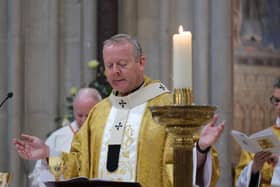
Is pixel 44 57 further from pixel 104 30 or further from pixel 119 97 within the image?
pixel 119 97

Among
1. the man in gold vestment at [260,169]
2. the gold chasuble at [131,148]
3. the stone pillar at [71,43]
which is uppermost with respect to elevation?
the stone pillar at [71,43]

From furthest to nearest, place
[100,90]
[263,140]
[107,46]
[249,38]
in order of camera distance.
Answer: [249,38], [100,90], [263,140], [107,46]

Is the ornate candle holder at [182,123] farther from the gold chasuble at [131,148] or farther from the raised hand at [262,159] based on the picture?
the raised hand at [262,159]

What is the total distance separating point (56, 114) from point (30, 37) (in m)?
0.76

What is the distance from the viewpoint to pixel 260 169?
14.8 feet

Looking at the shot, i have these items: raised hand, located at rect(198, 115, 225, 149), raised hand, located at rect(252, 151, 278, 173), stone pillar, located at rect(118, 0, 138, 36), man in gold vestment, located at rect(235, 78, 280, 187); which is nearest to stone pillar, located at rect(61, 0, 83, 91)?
stone pillar, located at rect(118, 0, 138, 36)

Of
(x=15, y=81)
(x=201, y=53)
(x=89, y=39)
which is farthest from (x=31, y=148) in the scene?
(x=201, y=53)

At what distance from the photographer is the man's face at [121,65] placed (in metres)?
3.31

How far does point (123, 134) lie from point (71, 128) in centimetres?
214

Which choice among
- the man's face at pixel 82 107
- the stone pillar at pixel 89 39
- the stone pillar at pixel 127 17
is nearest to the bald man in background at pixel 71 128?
the man's face at pixel 82 107

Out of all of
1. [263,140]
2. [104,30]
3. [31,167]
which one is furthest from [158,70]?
[263,140]

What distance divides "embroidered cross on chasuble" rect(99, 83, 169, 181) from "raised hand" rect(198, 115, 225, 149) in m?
0.76

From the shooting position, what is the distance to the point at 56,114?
22.1ft

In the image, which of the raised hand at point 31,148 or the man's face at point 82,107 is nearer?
the raised hand at point 31,148
